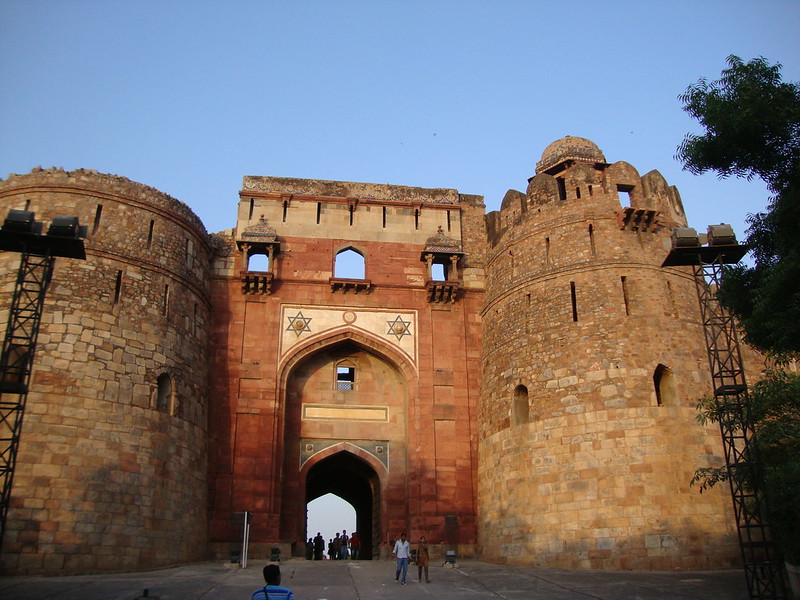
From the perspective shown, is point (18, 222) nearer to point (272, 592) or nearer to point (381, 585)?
point (381, 585)

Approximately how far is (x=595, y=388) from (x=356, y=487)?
11.7 m

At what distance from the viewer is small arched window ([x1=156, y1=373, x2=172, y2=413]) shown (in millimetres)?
17587

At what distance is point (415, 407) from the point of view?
2081 cm

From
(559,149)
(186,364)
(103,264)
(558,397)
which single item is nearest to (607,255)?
(558,397)

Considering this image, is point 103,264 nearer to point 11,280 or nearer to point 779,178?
point 11,280

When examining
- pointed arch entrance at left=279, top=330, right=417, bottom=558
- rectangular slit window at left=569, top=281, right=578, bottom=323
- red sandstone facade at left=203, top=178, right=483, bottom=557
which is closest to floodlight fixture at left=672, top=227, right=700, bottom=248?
rectangular slit window at left=569, top=281, right=578, bottom=323

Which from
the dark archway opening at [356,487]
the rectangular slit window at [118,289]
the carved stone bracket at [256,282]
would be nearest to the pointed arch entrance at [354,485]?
the dark archway opening at [356,487]

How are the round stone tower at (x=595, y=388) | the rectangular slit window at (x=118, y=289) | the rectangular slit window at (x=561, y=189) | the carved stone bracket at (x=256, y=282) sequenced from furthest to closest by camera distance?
1. the carved stone bracket at (x=256, y=282)
2. the rectangular slit window at (x=561, y=189)
3. the rectangular slit window at (x=118, y=289)
4. the round stone tower at (x=595, y=388)

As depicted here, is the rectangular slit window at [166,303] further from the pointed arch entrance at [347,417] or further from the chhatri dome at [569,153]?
the chhatri dome at [569,153]

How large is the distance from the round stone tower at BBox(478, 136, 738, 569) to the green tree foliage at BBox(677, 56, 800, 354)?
167 inches

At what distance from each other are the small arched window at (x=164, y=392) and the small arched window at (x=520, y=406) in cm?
820

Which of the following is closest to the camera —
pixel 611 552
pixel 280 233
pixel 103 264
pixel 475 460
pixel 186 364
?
pixel 611 552

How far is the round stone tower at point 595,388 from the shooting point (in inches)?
620

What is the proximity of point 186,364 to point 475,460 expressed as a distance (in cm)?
793
